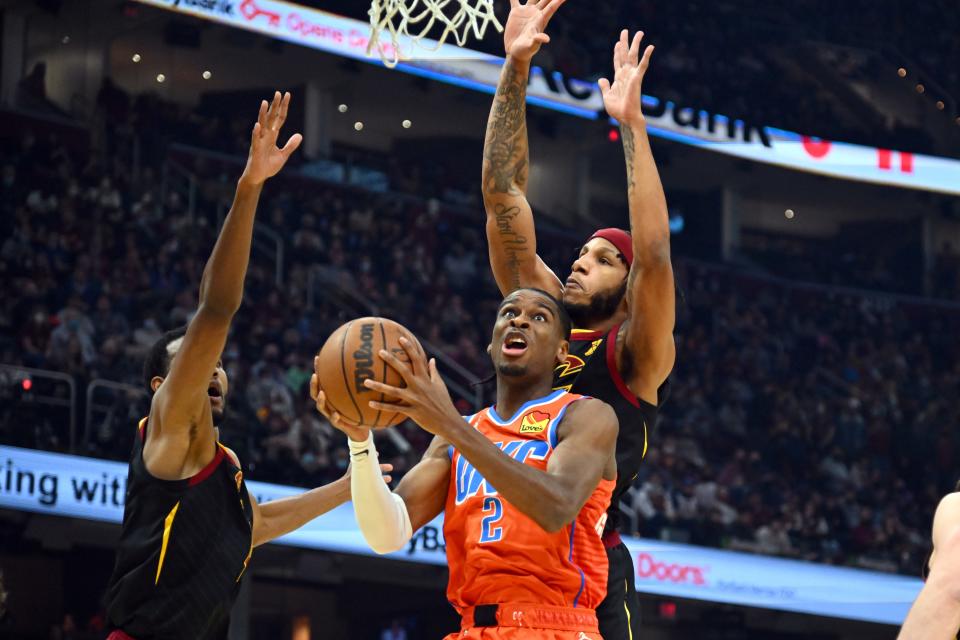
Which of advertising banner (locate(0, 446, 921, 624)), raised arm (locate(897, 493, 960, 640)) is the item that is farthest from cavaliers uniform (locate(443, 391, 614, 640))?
advertising banner (locate(0, 446, 921, 624))

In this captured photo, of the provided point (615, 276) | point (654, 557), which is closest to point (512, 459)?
point (615, 276)

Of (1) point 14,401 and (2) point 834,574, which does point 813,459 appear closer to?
(2) point 834,574

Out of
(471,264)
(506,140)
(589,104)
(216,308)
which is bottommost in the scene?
(216,308)

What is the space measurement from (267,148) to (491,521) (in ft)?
4.53

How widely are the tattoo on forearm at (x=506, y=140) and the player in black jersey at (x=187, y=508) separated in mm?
1027

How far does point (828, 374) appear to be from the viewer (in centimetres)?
2203

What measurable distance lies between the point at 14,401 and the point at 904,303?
17389 mm

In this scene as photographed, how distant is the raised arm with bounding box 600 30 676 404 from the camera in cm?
451

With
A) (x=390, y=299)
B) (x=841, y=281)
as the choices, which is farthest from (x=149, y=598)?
(x=841, y=281)

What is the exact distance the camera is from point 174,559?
15.0 ft

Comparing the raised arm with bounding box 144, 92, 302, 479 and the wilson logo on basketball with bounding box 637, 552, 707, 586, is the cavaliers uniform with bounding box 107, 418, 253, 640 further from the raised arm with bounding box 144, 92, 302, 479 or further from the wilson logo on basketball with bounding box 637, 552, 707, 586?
the wilson logo on basketball with bounding box 637, 552, 707, 586

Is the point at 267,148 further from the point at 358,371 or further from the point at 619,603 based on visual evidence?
the point at 619,603

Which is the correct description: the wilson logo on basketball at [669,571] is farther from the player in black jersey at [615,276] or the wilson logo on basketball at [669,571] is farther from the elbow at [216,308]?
the elbow at [216,308]

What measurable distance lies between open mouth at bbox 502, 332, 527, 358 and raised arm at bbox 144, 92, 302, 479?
820mm
